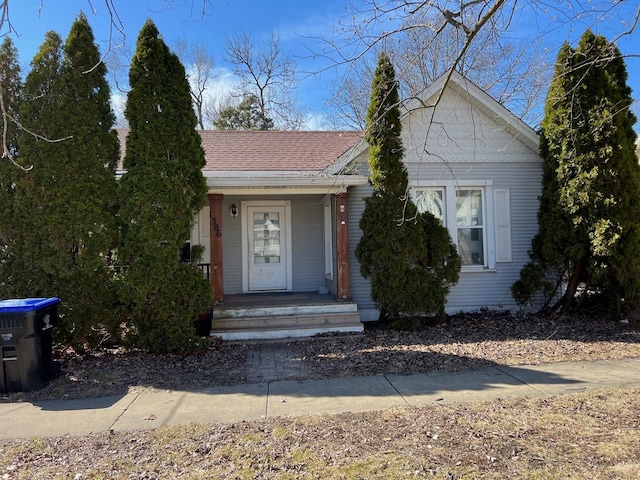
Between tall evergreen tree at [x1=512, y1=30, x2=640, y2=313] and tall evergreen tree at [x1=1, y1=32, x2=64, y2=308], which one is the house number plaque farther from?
tall evergreen tree at [x1=512, y1=30, x2=640, y2=313]

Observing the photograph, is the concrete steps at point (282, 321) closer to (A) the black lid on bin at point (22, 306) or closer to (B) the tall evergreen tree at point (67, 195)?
Answer: (B) the tall evergreen tree at point (67, 195)

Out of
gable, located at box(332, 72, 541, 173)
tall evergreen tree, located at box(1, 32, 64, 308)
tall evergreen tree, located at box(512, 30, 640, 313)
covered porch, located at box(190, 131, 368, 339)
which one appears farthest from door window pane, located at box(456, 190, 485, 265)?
tall evergreen tree, located at box(1, 32, 64, 308)

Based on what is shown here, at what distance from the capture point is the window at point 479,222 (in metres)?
9.05

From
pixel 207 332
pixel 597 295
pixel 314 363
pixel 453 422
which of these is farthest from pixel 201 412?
pixel 597 295

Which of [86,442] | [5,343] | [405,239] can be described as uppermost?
[405,239]

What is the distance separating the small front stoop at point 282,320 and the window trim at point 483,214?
288 centimetres

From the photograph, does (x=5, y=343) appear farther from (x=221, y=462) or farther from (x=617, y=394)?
(x=617, y=394)

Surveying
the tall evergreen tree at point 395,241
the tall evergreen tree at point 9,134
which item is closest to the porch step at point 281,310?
the tall evergreen tree at point 395,241

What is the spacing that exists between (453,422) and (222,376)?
116 inches

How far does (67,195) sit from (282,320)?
3917mm

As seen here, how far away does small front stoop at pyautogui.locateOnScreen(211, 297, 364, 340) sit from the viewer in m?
7.34

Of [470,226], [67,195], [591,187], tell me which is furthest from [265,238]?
[591,187]

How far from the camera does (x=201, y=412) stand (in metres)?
4.26

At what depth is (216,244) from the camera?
7.77 meters
